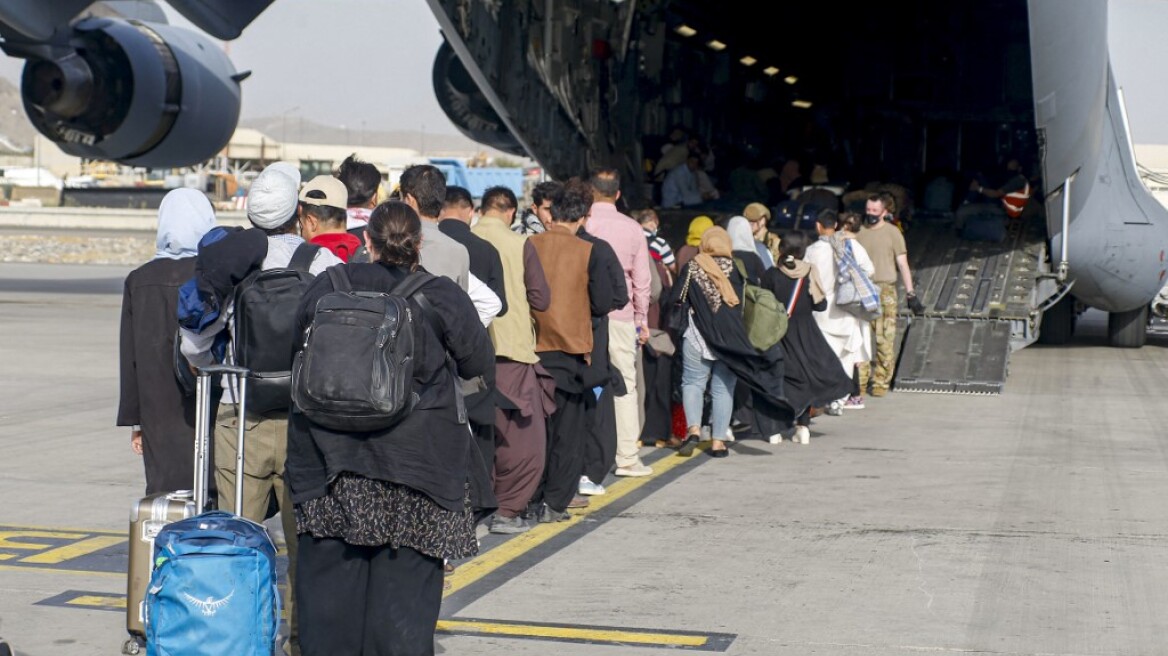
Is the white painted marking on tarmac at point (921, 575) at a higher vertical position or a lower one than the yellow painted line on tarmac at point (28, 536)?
higher

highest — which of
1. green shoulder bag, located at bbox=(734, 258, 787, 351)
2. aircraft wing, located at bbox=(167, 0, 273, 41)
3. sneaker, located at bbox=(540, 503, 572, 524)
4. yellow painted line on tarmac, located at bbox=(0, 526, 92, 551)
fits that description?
aircraft wing, located at bbox=(167, 0, 273, 41)

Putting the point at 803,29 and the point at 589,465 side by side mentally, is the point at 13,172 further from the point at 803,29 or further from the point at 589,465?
the point at 589,465

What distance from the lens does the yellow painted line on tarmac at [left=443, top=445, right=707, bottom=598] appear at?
6859mm

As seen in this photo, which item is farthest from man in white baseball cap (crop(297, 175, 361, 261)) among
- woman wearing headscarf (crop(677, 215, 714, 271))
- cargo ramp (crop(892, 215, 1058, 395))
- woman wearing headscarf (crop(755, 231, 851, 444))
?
cargo ramp (crop(892, 215, 1058, 395))

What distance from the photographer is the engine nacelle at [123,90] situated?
16.2 meters

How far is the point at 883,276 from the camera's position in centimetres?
1353

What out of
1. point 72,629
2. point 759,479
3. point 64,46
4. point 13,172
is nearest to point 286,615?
point 72,629

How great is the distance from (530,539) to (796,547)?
1.34 metres

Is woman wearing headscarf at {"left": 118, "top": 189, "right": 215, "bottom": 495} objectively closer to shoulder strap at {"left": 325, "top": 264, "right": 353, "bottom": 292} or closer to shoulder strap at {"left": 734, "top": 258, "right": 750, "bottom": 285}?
shoulder strap at {"left": 325, "top": 264, "right": 353, "bottom": 292}

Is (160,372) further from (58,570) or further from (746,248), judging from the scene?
(746,248)

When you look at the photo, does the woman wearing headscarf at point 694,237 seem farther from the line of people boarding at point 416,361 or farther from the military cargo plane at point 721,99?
the military cargo plane at point 721,99

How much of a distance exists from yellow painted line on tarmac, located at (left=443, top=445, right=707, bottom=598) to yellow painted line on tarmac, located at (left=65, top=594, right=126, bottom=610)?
1342mm

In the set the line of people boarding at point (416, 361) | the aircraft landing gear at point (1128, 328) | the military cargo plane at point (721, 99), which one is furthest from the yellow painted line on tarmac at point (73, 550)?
the aircraft landing gear at point (1128, 328)

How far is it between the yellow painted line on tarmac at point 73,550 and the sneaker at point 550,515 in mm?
2152
